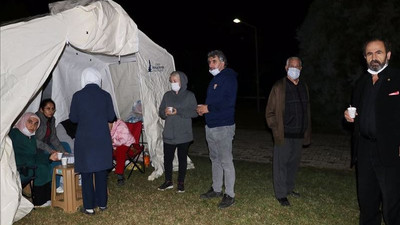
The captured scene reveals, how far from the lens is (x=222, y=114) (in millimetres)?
5555

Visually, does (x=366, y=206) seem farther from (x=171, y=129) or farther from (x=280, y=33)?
(x=280, y=33)

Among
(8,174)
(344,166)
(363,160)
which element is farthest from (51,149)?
(344,166)

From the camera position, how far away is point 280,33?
3922 cm

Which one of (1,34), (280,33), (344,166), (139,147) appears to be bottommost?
(344,166)

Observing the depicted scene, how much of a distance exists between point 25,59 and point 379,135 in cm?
412

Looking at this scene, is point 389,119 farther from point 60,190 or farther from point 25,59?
point 60,190

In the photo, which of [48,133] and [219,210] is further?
[48,133]

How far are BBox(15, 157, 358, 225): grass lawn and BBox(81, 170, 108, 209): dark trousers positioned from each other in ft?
0.54

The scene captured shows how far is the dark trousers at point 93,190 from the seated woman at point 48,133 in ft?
3.06

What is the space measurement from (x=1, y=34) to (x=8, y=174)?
1.65m

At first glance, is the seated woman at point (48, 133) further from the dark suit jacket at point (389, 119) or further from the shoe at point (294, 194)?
the dark suit jacket at point (389, 119)

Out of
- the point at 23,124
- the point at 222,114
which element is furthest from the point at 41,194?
the point at 222,114

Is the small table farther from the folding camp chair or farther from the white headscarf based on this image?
the folding camp chair

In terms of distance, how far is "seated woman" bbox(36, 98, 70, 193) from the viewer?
20.6 ft
